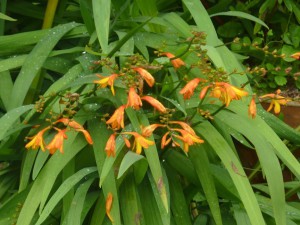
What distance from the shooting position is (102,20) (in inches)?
67.4

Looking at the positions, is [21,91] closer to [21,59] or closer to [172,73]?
[21,59]

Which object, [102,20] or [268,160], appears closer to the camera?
[268,160]

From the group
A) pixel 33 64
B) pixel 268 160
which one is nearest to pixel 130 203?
pixel 268 160

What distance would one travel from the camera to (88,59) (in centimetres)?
192

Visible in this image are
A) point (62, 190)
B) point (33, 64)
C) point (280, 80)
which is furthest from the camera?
point (280, 80)

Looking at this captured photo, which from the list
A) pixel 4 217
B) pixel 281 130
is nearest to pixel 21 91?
pixel 4 217

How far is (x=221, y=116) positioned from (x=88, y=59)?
1.36 feet

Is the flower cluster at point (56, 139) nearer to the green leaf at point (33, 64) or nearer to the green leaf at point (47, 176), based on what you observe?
the green leaf at point (47, 176)

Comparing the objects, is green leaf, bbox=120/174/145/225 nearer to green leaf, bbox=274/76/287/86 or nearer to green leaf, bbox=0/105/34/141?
green leaf, bbox=0/105/34/141

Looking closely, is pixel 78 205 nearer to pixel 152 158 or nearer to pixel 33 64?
pixel 152 158

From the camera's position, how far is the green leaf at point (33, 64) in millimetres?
1865

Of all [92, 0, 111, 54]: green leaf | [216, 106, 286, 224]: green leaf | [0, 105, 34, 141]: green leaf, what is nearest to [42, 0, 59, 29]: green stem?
[92, 0, 111, 54]: green leaf

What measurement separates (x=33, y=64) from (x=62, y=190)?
0.47m

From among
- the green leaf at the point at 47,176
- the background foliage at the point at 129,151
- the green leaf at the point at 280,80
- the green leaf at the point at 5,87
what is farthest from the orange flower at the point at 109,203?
the green leaf at the point at 280,80
